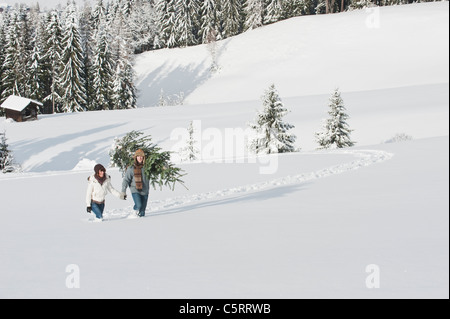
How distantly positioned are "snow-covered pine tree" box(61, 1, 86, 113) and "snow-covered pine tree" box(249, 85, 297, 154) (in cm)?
3615

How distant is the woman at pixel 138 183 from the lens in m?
11.3

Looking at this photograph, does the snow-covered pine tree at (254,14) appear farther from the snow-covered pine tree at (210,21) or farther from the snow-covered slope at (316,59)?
the snow-covered pine tree at (210,21)

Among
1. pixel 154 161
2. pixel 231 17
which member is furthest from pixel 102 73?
pixel 154 161

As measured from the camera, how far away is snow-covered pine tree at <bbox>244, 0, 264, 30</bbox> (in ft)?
279

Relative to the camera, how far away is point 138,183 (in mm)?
11336

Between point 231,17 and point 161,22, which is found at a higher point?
point 161,22

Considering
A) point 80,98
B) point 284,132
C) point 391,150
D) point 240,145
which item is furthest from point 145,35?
point 391,150

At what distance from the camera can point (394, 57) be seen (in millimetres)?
65500

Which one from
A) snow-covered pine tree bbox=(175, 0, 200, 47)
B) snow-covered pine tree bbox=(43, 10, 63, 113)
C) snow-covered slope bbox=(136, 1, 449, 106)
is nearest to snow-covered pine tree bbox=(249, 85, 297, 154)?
snow-covered slope bbox=(136, 1, 449, 106)

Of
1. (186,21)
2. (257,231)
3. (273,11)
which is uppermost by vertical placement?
(273,11)

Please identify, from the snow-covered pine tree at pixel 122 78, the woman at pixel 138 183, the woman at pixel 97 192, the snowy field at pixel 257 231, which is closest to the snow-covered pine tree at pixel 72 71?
the snow-covered pine tree at pixel 122 78

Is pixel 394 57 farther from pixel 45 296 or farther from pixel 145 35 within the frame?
pixel 45 296

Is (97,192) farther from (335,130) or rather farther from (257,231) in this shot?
(335,130)

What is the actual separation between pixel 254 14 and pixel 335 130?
58.5 m
